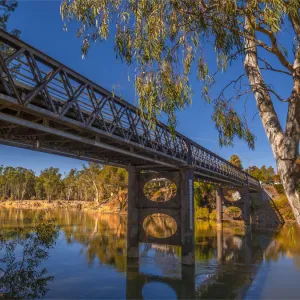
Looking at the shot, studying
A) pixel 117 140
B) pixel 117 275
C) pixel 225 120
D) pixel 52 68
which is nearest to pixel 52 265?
pixel 117 275

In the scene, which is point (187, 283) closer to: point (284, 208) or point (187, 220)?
point (187, 220)

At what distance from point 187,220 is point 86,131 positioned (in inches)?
459

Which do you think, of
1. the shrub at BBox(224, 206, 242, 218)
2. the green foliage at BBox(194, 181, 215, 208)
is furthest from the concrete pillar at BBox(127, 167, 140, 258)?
the green foliage at BBox(194, 181, 215, 208)

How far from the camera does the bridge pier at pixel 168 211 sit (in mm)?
20609

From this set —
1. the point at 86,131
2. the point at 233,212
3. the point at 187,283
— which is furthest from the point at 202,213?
the point at 86,131

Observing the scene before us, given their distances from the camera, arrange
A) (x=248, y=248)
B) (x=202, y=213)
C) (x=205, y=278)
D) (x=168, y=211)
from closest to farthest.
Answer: (x=205, y=278) < (x=168, y=211) < (x=248, y=248) < (x=202, y=213)

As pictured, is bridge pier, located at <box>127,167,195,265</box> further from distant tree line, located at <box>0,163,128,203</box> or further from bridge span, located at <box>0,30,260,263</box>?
distant tree line, located at <box>0,163,128,203</box>

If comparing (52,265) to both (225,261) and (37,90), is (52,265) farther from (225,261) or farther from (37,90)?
(37,90)

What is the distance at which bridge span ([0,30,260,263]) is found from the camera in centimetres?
881

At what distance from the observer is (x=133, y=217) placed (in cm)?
2209

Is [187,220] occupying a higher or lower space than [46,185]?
lower

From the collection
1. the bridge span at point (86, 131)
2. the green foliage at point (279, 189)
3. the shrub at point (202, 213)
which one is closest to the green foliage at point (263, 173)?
the green foliage at point (279, 189)

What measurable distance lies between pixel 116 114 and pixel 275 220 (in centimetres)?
5221

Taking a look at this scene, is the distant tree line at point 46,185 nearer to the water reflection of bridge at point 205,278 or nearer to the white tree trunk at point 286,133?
the water reflection of bridge at point 205,278
